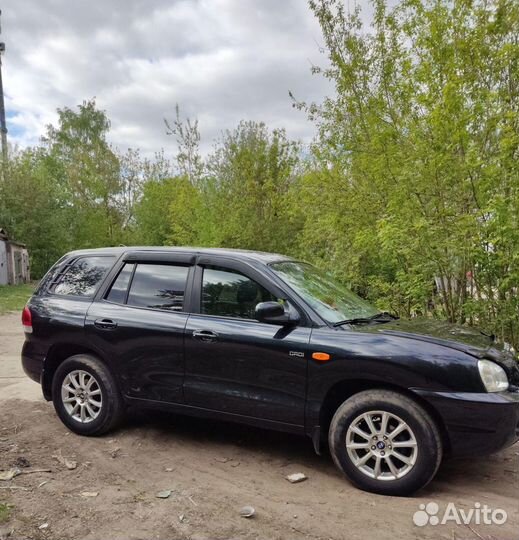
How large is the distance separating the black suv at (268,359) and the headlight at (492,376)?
1cm

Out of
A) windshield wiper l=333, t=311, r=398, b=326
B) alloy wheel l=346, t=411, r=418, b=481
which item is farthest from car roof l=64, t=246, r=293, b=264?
alloy wheel l=346, t=411, r=418, b=481

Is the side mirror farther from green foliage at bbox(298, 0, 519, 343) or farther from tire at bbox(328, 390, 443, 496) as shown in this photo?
green foliage at bbox(298, 0, 519, 343)

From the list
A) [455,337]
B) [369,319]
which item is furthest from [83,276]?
[455,337]

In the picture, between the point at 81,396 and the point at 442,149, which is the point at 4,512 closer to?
the point at 81,396

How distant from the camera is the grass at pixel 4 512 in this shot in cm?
302

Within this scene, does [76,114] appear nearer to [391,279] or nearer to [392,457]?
[391,279]

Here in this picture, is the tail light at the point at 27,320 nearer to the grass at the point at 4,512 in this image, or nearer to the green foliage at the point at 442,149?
the grass at the point at 4,512

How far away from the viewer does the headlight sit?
327 centimetres

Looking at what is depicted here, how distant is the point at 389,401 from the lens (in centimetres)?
336

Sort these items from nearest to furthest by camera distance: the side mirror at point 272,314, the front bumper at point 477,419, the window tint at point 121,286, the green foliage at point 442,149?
the front bumper at point 477,419
the side mirror at point 272,314
the window tint at point 121,286
the green foliage at point 442,149

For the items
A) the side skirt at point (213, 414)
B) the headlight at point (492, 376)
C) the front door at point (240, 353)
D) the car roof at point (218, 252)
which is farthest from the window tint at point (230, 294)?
the headlight at point (492, 376)

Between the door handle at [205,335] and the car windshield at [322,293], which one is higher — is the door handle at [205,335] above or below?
below

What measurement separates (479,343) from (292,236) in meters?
11.4

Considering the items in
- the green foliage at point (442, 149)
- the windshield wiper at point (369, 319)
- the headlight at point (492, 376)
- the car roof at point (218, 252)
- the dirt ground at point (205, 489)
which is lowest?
the dirt ground at point (205, 489)
